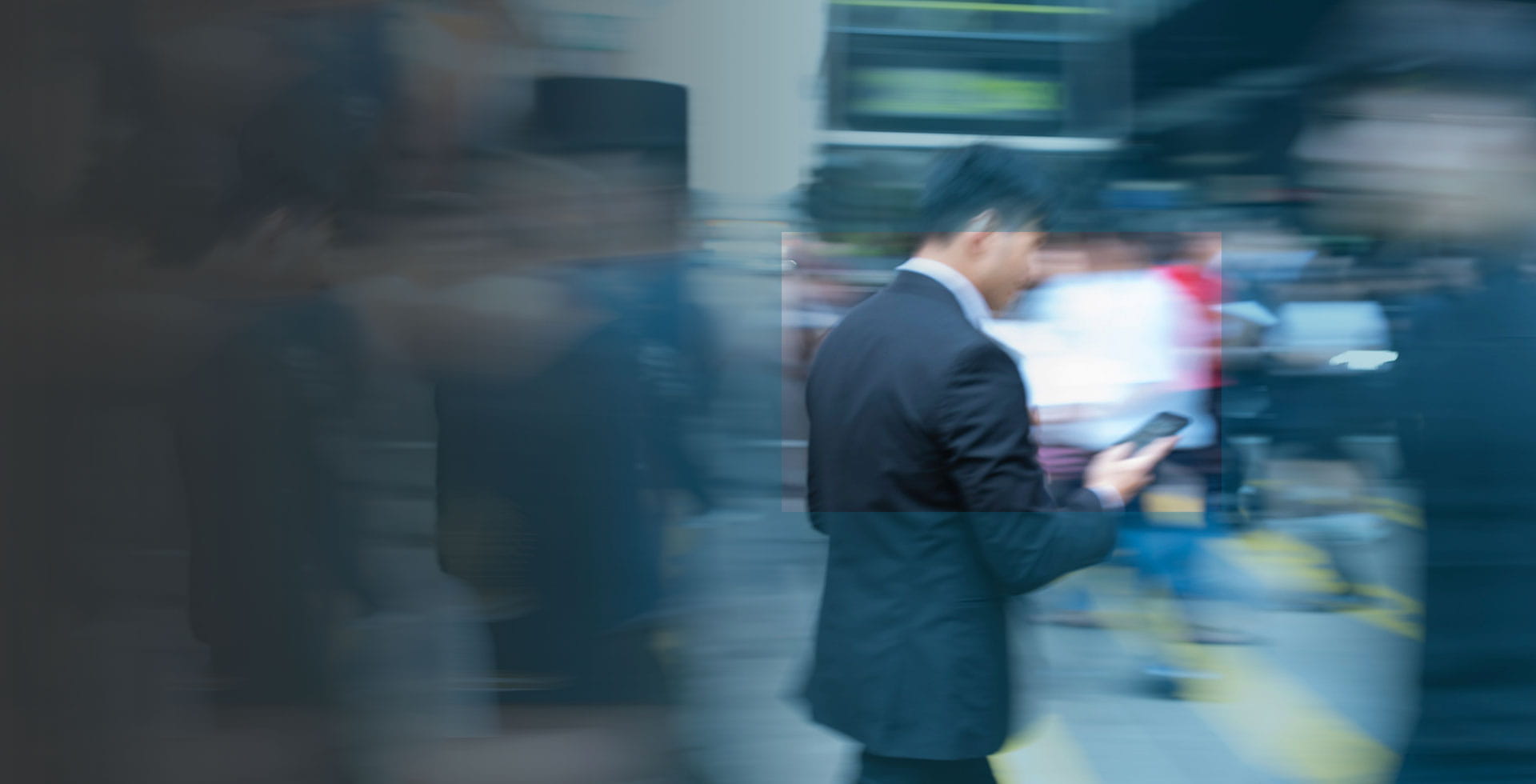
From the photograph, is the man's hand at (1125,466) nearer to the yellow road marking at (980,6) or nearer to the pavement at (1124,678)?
the pavement at (1124,678)

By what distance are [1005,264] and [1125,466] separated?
342 millimetres

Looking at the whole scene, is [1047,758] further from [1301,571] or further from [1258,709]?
[1301,571]

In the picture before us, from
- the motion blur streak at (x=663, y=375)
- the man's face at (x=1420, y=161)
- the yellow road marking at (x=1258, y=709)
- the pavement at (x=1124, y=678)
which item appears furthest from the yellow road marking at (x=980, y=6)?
the yellow road marking at (x=1258, y=709)

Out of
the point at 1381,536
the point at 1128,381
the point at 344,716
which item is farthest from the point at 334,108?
the point at 1381,536

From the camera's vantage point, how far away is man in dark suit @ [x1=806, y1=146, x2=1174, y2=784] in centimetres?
166

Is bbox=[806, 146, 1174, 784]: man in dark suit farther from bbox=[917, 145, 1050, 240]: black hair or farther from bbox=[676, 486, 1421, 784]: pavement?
bbox=[676, 486, 1421, 784]: pavement

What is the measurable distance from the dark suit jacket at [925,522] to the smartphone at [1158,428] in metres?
0.12

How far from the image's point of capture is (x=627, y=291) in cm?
194

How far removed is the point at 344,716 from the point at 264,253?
2.55 feet

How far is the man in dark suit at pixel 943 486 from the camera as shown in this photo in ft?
5.46

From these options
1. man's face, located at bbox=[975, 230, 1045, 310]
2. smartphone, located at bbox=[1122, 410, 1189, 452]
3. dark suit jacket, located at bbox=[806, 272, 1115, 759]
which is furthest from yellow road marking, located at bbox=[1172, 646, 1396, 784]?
man's face, located at bbox=[975, 230, 1045, 310]

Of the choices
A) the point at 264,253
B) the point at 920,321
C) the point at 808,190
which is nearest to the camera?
the point at 920,321

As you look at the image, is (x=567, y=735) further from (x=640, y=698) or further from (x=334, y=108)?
(x=334, y=108)

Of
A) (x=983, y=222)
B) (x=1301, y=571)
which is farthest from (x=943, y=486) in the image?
(x=1301, y=571)
